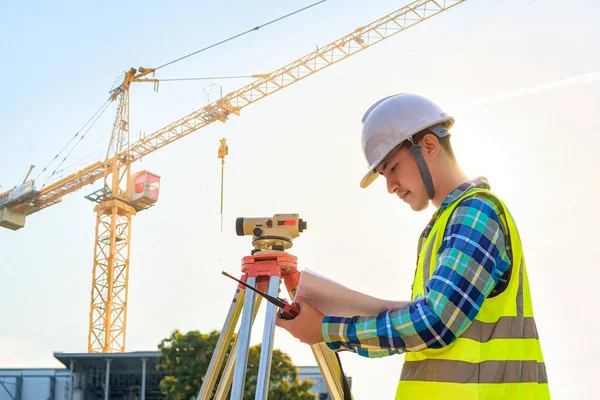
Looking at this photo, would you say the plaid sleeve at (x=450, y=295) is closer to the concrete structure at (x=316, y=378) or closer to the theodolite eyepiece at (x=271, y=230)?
the theodolite eyepiece at (x=271, y=230)

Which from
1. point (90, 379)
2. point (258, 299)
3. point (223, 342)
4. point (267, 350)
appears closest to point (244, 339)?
point (267, 350)

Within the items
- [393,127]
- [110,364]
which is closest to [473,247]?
[393,127]

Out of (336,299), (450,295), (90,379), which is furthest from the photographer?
(90,379)

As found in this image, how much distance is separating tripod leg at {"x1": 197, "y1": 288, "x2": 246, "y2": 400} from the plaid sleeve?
11.7ft

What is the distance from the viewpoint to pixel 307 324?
1810 mm

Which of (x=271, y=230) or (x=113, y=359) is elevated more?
(x=113, y=359)

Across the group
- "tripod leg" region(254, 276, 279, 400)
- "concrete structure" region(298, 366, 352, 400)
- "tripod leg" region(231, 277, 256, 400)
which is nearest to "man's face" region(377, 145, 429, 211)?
"tripod leg" region(254, 276, 279, 400)

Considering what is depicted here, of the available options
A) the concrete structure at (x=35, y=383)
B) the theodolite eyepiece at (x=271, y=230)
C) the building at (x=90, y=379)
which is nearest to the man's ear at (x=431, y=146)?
the theodolite eyepiece at (x=271, y=230)

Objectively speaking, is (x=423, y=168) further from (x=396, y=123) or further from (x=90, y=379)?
(x=90, y=379)

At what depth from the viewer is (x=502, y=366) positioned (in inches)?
67.8

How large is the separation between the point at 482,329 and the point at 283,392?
22.6 metres

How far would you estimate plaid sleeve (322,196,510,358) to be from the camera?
Result: 5.41 ft

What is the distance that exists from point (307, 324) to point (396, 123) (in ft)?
2.05

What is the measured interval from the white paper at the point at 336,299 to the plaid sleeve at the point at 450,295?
0.07 ft
